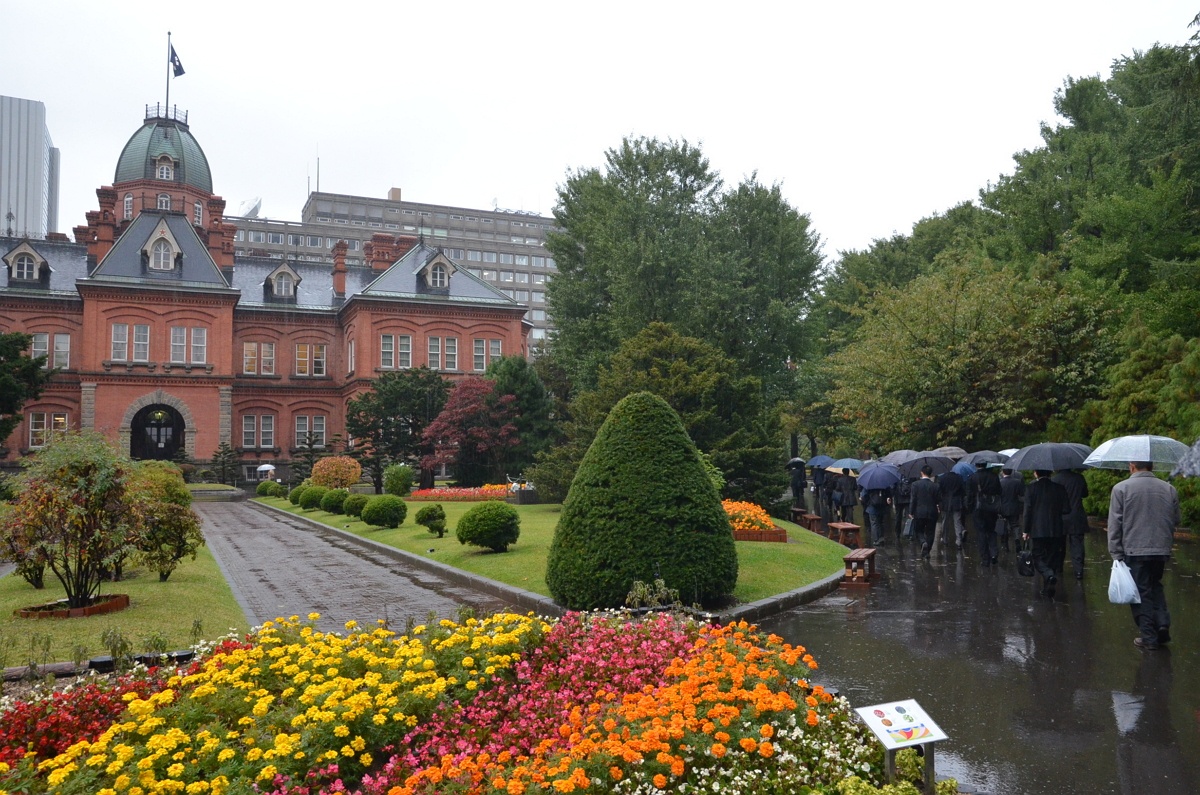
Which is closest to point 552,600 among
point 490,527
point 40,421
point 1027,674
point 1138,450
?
point 490,527

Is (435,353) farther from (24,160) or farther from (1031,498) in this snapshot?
(24,160)

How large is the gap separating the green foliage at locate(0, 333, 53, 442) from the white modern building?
133 m

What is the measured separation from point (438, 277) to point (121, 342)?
60.9 ft

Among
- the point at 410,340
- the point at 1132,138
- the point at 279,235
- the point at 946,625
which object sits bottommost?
the point at 946,625

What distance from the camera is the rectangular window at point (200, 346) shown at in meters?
50.8

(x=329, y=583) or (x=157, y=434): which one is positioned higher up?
(x=157, y=434)

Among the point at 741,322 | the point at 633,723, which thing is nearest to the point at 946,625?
the point at 633,723

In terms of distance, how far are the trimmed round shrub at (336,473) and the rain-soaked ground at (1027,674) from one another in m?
28.0

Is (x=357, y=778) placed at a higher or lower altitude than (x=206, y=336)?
lower

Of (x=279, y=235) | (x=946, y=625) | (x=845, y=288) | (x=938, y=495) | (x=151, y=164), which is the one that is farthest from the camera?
(x=279, y=235)

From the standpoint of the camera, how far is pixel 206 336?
51.1 m

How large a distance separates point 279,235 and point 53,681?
11108cm

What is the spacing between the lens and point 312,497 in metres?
32.3

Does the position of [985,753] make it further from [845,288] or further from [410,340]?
[410,340]
